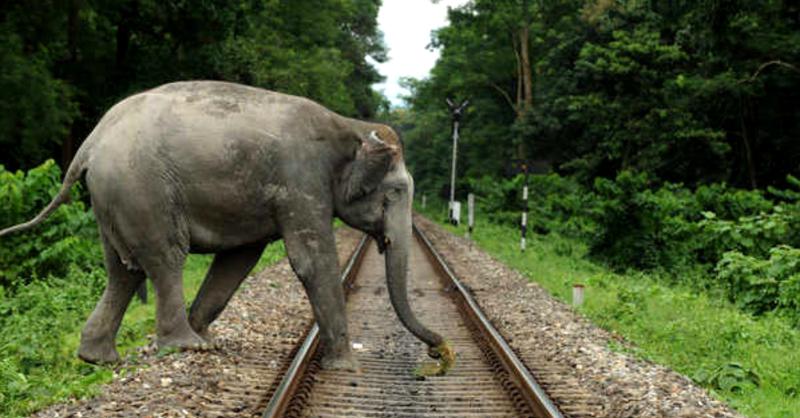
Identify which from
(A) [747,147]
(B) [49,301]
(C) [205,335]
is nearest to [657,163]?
(A) [747,147]

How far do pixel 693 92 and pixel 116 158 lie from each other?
2332 cm

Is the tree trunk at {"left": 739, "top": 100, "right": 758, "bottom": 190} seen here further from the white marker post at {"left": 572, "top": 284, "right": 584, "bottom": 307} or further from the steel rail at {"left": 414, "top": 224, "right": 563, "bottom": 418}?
the steel rail at {"left": 414, "top": 224, "right": 563, "bottom": 418}

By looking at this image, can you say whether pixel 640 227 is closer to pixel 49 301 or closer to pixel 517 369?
pixel 517 369

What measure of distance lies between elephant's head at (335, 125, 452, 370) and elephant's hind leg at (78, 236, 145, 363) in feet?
6.60

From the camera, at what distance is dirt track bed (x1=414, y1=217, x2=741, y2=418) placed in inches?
229

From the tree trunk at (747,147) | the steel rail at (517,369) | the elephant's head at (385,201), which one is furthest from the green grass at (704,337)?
the tree trunk at (747,147)

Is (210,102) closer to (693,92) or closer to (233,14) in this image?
(233,14)

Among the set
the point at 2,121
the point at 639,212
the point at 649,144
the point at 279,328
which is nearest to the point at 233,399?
the point at 279,328

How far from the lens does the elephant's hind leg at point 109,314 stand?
262 inches

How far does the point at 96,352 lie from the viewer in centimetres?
667

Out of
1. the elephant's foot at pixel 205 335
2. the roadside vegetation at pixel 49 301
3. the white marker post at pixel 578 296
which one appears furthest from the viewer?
the white marker post at pixel 578 296

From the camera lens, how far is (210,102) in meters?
6.58

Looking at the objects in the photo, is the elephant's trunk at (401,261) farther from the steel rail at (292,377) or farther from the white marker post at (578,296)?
the white marker post at (578,296)

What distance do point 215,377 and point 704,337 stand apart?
19.1ft
